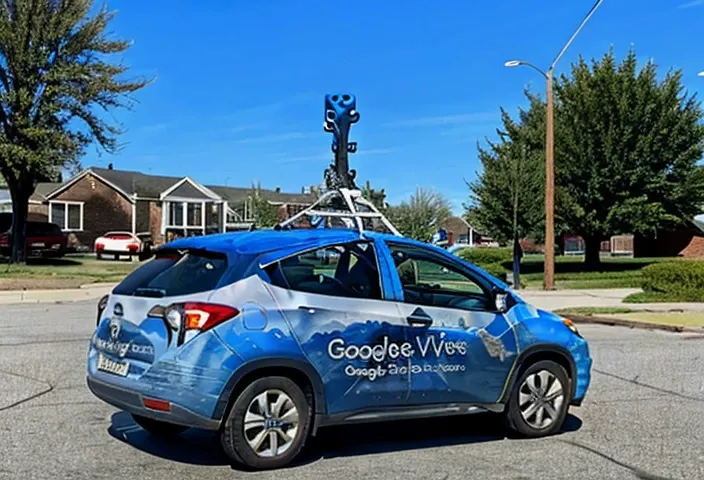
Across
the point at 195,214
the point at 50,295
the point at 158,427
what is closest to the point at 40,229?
the point at 50,295

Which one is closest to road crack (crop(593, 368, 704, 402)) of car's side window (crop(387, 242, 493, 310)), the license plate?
car's side window (crop(387, 242, 493, 310))

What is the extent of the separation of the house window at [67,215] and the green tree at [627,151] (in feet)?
116

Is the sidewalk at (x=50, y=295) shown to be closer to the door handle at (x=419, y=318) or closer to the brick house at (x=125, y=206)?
the door handle at (x=419, y=318)

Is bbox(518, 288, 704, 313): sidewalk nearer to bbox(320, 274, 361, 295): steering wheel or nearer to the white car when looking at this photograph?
bbox(320, 274, 361, 295): steering wheel

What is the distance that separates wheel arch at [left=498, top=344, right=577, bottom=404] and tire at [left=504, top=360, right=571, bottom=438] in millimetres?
37

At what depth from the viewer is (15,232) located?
3497 cm

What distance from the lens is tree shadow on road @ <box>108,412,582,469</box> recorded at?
6285 mm

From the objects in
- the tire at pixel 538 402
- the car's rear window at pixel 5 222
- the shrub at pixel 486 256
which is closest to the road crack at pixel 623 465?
the tire at pixel 538 402

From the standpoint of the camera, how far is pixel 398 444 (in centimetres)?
671

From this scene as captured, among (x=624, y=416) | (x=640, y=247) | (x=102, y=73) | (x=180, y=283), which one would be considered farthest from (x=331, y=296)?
(x=640, y=247)

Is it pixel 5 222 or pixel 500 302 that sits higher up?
pixel 5 222

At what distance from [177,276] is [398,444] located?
224cm

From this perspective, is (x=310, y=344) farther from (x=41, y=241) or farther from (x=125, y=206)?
(x=125, y=206)

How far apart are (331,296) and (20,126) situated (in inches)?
1178
